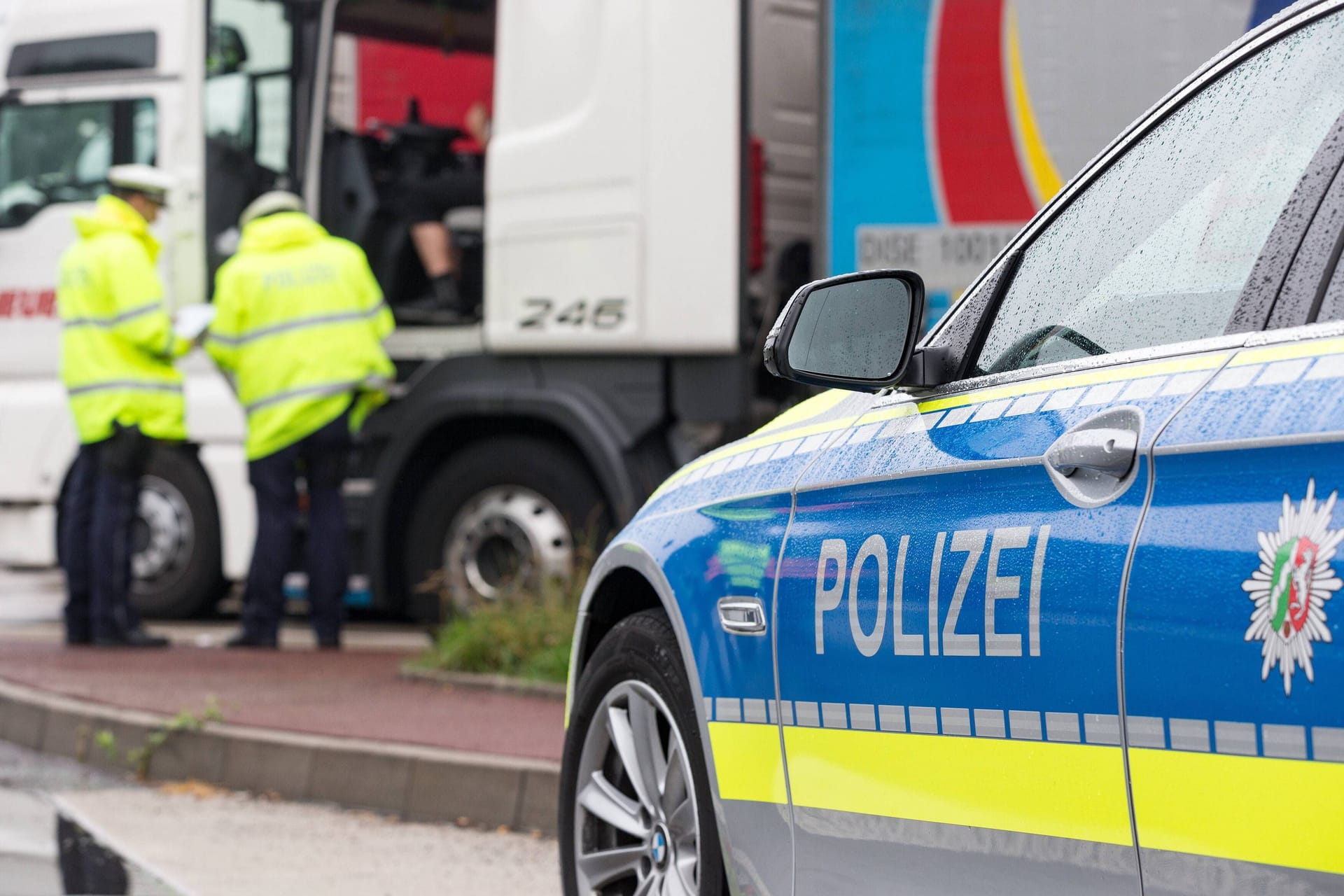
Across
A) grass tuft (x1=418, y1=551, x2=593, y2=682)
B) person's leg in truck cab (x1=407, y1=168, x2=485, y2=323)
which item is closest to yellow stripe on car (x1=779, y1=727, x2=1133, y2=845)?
grass tuft (x1=418, y1=551, x2=593, y2=682)

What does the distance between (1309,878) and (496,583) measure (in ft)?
23.0

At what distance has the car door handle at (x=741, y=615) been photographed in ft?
10.3

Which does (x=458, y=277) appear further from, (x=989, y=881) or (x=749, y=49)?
(x=989, y=881)

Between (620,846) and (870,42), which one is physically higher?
(870,42)

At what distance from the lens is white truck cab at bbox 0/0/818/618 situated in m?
7.98

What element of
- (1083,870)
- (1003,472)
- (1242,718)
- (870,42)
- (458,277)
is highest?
(870,42)

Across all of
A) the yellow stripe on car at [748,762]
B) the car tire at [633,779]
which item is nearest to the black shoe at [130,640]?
the car tire at [633,779]

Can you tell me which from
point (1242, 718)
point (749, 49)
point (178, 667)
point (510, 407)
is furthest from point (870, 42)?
point (1242, 718)

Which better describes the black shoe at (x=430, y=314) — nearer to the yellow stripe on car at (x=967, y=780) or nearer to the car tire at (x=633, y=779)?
the car tire at (x=633, y=779)

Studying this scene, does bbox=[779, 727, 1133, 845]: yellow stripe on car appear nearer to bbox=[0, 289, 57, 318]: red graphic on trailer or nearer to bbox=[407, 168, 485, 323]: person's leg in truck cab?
bbox=[407, 168, 485, 323]: person's leg in truck cab

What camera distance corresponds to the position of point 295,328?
8.96 metres

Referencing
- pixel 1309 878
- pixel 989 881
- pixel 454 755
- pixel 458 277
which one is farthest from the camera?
pixel 458 277

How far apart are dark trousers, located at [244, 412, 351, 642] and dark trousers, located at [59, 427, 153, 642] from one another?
24.1 inches

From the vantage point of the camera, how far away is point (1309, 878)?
1.93 meters
